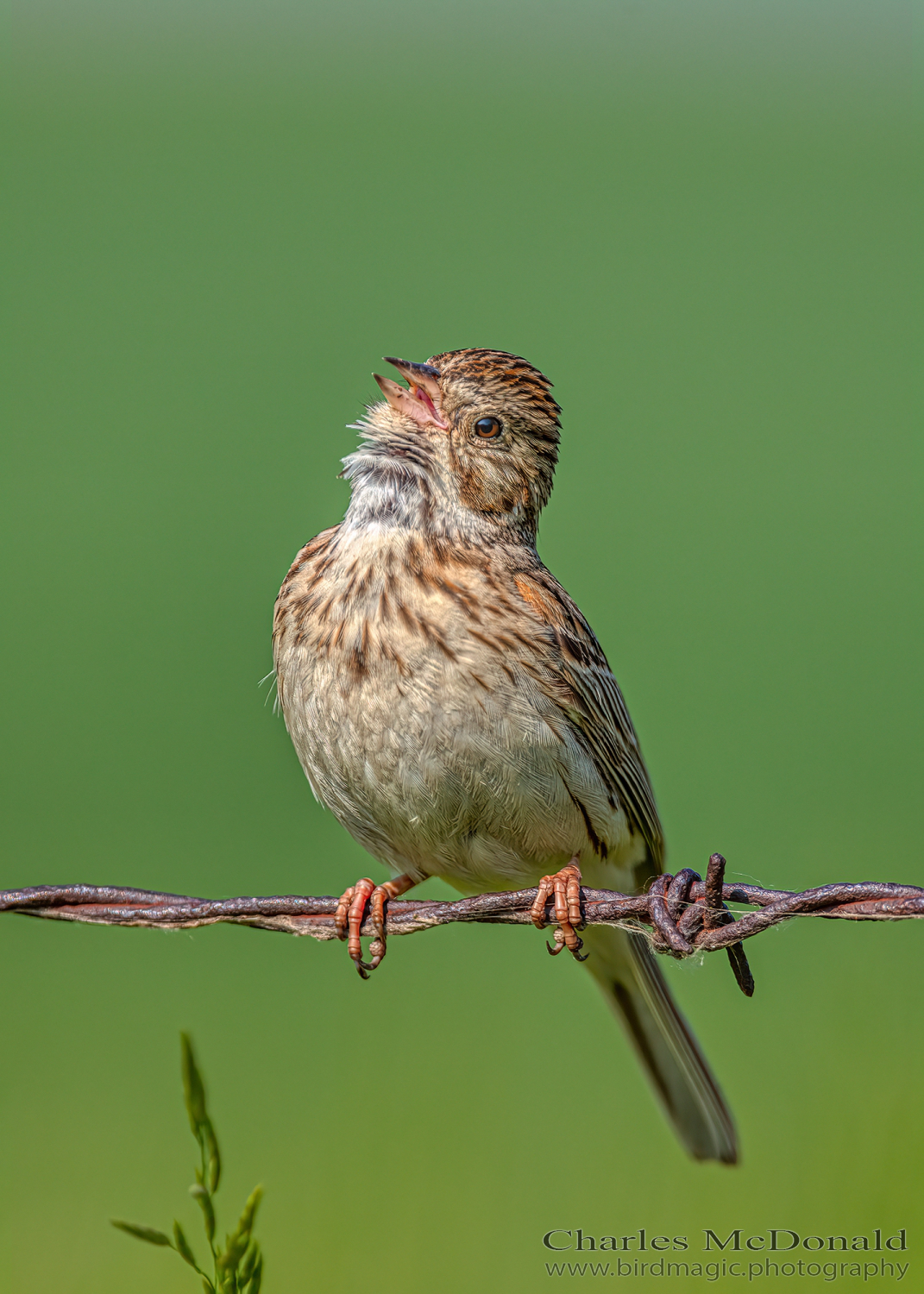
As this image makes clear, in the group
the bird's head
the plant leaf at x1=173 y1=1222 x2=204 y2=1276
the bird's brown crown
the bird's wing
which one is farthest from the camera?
the bird's brown crown

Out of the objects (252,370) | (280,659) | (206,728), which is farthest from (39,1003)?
(252,370)

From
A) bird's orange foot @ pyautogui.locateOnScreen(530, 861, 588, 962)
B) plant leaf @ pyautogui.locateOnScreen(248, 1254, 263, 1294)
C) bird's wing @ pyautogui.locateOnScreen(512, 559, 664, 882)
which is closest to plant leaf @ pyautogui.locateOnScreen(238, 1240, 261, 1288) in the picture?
plant leaf @ pyautogui.locateOnScreen(248, 1254, 263, 1294)

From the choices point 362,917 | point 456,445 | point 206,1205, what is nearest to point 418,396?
point 456,445

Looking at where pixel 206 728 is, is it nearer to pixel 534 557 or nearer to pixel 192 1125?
pixel 534 557

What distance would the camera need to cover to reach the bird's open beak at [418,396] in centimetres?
441

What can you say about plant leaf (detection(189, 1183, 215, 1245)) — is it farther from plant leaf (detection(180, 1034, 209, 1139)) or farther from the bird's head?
the bird's head

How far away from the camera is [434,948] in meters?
7.23

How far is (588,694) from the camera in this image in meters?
4.23

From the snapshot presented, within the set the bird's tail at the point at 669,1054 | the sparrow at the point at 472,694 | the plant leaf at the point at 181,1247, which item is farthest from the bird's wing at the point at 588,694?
the plant leaf at the point at 181,1247

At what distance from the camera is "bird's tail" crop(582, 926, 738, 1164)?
4.59 m

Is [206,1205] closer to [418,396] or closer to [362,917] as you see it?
[362,917]

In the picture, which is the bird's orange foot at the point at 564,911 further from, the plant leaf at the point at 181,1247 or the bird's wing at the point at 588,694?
the plant leaf at the point at 181,1247

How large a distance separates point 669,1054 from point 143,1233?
2.28 m

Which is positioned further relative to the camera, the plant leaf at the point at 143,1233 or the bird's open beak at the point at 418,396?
the bird's open beak at the point at 418,396
